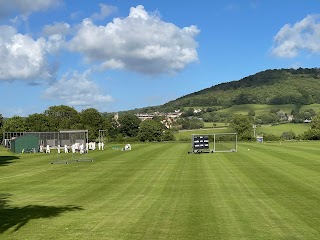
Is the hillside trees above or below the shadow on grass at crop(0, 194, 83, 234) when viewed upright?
above

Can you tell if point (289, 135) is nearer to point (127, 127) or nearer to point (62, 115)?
point (127, 127)

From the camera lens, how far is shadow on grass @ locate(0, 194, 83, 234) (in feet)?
45.0

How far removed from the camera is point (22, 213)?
15.6m

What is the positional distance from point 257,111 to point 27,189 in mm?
171804

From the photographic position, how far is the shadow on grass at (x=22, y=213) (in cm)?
1370

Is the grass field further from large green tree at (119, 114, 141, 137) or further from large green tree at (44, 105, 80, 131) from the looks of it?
large green tree at (119, 114, 141, 137)

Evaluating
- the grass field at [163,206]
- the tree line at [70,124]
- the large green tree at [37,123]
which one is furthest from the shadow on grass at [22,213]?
the large green tree at [37,123]

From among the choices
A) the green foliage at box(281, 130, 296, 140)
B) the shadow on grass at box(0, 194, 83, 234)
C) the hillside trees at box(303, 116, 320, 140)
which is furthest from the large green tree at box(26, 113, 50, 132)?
the shadow on grass at box(0, 194, 83, 234)

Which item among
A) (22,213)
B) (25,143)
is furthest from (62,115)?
(22,213)

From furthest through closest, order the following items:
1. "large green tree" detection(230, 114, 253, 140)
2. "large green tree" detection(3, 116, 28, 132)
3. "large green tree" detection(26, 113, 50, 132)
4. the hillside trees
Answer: "large green tree" detection(230, 114, 253, 140)
"large green tree" detection(26, 113, 50, 132)
"large green tree" detection(3, 116, 28, 132)
the hillside trees

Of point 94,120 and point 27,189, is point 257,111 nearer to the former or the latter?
point 94,120

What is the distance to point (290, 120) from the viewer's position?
163 m

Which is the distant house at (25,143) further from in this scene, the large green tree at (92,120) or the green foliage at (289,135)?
the green foliage at (289,135)

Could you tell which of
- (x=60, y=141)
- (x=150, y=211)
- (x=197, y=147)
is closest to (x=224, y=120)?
(x=60, y=141)
